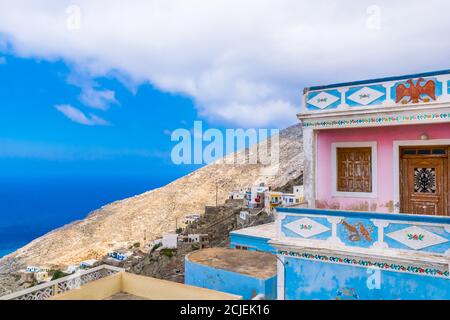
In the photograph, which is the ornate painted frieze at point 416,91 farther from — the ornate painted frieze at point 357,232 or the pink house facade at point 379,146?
the ornate painted frieze at point 357,232

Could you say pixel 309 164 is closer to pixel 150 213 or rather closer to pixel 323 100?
pixel 323 100

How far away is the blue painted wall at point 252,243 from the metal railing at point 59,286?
8.69 meters

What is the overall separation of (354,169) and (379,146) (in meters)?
0.83

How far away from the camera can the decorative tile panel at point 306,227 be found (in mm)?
7562

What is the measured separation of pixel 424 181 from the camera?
28.3ft

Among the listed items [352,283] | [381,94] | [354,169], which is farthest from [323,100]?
[352,283]

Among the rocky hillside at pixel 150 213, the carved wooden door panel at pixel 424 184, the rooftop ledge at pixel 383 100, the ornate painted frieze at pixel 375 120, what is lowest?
the rocky hillside at pixel 150 213

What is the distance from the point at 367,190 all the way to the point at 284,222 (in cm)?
258

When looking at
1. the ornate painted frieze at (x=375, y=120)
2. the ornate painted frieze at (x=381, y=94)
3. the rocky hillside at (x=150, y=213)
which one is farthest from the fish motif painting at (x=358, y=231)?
the rocky hillside at (x=150, y=213)

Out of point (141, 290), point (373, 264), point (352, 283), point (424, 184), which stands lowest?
point (141, 290)

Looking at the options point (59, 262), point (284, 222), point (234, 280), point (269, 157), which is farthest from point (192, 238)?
point (269, 157)

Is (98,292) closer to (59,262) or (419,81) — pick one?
(419,81)

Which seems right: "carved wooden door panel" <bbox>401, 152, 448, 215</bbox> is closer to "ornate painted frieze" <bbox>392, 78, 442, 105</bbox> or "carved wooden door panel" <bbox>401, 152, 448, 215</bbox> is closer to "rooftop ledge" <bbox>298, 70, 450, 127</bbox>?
"rooftop ledge" <bbox>298, 70, 450, 127</bbox>
